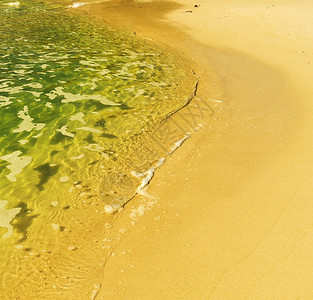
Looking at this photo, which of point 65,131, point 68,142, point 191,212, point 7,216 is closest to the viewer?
point 191,212

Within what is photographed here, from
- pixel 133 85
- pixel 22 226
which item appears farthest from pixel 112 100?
pixel 22 226

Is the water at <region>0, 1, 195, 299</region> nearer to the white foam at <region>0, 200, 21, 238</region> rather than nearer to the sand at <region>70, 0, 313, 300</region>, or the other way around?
the white foam at <region>0, 200, 21, 238</region>

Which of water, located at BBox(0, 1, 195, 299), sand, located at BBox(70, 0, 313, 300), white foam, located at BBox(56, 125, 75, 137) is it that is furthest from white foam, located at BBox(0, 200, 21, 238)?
white foam, located at BBox(56, 125, 75, 137)

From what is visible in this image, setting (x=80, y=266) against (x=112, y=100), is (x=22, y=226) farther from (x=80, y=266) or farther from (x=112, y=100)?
(x=112, y=100)

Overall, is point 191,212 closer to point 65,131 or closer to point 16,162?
point 16,162

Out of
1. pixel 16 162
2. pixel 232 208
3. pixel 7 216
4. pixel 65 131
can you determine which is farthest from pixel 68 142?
pixel 232 208

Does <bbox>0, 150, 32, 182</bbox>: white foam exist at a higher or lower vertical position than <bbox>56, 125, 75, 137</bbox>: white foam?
lower
